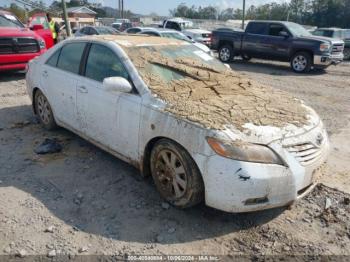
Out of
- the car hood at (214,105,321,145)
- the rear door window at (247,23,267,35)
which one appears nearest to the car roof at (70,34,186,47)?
the car hood at (214,105,321,145)

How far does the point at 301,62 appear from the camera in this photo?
13.0 metres

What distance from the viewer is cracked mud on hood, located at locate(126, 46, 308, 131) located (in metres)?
3.24

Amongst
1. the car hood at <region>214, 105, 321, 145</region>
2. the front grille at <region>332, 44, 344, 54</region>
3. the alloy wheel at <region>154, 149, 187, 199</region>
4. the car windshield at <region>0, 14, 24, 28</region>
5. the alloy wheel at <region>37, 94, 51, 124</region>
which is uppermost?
the car windshield at <region>0, 14, 24, 28</region>

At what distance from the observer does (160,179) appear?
3547 mm

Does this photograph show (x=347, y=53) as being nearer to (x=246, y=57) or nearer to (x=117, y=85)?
(x=246, y=57)

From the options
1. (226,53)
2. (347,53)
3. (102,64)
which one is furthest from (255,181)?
(347,53)

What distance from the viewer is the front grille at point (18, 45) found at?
902 centimetres

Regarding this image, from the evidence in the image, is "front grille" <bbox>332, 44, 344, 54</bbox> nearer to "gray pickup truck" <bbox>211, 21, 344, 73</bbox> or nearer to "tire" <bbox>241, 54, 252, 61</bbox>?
"gray pickup truck" <bbox>211, 21, 344, 73</bbox>

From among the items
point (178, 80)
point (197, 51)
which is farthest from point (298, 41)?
point (178, 80)

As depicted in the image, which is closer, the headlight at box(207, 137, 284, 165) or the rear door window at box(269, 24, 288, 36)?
the headlight at box(207, 137, 284, 165)

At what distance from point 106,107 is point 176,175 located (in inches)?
48.5

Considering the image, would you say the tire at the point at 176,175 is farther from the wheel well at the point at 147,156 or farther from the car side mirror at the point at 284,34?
the car side mirror at the point at 284,34

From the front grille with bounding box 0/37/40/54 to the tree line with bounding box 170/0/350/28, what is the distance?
1638 inches

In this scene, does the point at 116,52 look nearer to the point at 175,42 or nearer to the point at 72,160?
the point at 175,42
